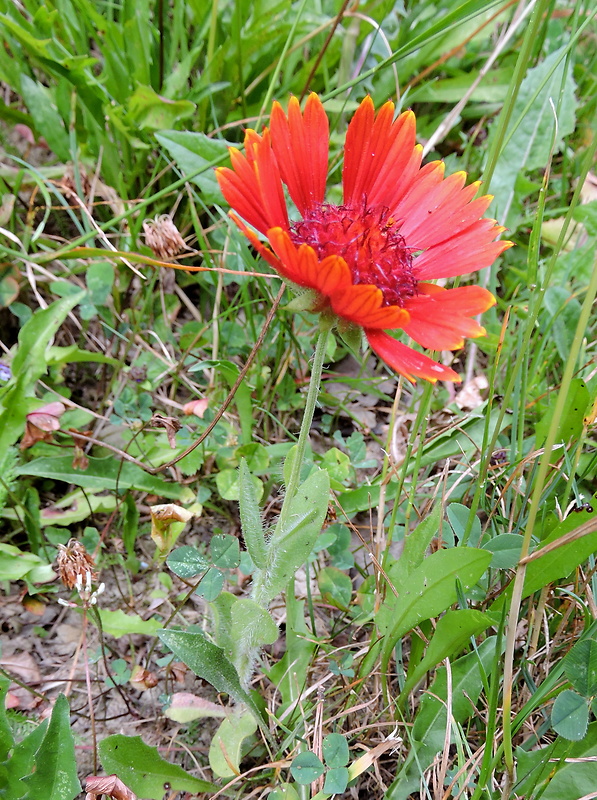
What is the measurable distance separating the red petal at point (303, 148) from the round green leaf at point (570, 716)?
3.88 ft

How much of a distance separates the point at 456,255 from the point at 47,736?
1312 mm

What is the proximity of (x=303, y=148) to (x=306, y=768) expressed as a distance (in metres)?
1.34

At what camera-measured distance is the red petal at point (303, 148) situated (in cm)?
137

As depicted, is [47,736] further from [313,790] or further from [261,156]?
[261,156]

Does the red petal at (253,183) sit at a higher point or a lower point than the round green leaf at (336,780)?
higher

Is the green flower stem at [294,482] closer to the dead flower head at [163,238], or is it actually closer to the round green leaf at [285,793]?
the round green leaf at [285,793]

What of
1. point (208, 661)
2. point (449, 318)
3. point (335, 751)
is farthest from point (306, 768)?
point (449, 318)

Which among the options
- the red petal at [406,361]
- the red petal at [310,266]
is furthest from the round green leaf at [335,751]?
the red petal at [310,266]

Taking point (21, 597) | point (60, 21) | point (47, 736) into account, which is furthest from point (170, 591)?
point (60, 21)

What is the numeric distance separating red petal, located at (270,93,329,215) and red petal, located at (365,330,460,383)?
0.48m

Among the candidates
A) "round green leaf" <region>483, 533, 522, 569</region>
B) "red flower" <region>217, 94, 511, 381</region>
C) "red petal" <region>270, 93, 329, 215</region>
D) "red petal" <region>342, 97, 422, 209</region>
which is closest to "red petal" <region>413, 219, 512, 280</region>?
"red flower" <region>217, 94, 511, 381</region>

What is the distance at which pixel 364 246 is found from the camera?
4.62 ft

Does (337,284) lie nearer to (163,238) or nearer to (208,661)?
(208,661)

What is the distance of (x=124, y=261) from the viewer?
85.8 inches
